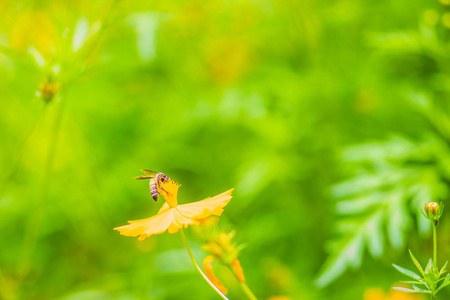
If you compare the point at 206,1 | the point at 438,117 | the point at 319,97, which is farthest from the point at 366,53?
the point at 206,1

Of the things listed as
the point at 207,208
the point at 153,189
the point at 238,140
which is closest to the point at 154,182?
the point at 153,189

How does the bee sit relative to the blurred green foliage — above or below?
above

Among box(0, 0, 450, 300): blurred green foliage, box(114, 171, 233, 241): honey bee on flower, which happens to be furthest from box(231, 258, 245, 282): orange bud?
box(0, 0, 450, 300): blurred green foliage

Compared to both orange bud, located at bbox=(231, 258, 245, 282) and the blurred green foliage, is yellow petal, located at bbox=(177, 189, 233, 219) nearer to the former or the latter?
orange bud, located at bbox=(231, 258, 245, 282)

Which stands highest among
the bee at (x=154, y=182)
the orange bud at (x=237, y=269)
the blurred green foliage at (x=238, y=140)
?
the bee at (x=154, y=182)

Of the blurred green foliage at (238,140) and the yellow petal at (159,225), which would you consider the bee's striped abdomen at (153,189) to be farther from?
the blurred green foliage at (238,140)

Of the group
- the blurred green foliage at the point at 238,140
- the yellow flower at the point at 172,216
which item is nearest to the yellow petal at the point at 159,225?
the yellow flower at the point at 172,216

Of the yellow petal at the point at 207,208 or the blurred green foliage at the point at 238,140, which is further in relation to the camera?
the blurred green foliage at the point at 238,140
